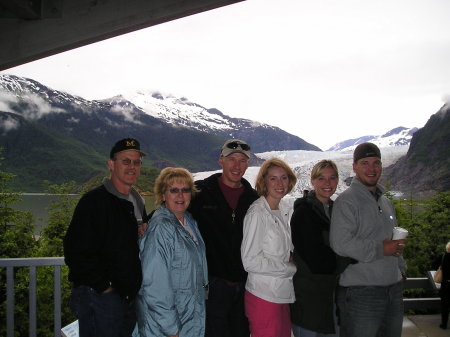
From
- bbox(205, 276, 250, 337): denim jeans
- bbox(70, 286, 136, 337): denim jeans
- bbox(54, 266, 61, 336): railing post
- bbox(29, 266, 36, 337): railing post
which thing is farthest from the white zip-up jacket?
bbox(29, 266, 36, 337): railing post

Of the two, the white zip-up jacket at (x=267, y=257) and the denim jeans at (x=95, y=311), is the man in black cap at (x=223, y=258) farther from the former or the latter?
the denim jeans at (x=95, y=311)

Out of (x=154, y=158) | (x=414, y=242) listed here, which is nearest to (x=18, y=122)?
(x=154, y=158)

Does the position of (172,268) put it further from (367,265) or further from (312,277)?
(367,265)

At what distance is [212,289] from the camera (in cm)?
243

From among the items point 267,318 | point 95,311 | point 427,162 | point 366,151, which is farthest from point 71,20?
point 427,162

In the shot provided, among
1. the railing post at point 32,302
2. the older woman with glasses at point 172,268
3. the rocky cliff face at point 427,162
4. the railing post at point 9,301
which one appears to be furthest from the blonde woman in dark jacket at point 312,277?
the rocky cliff face at point 427,162

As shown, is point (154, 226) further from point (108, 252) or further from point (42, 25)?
point (42, 25)

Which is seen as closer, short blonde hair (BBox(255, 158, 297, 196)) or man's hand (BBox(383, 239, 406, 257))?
man's hand (BBox(383, 239, 406, 257))

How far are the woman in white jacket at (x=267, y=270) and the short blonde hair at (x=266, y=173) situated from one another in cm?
13

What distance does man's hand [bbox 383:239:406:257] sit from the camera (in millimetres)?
2183

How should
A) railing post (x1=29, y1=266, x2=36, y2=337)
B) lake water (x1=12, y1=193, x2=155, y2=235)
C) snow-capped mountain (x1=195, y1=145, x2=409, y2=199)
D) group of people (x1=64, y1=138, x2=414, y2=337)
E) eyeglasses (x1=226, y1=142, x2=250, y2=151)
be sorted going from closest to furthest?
group of people (x1=64, y1=138, x2=414, y2=337)
eyeglasses (x1=226, y1=142, x2=250, y2=151)
railing post (x1=29, y1=266, x2=36, y2=337)
snow-capped mountain (x1=195, y1=145, x2=409, y2=199)
lake water (x1=12, y1=193, x2=155, y2=235)

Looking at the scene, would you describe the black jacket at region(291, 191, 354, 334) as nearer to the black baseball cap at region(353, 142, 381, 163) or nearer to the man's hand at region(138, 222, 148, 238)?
the black baseball cap at region(353, 142, 381, 163)

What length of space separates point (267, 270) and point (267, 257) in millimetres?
84

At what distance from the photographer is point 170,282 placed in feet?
6.70
